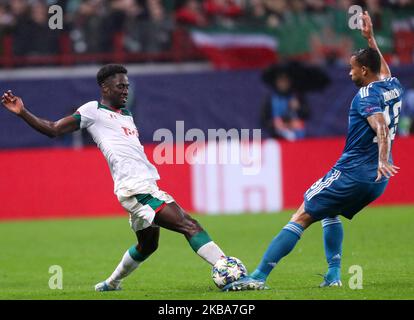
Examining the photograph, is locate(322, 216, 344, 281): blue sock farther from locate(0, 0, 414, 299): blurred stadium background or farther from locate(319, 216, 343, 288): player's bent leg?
locate(0, 0, 414, 299): blurred stadium background

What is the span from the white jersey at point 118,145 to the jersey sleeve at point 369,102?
2110 mm

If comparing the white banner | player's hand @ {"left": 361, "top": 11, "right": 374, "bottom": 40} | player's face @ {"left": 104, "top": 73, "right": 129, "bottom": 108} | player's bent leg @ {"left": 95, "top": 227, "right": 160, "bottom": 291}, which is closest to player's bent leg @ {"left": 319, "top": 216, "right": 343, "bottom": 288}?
player's bent leg @ {"left": 95, "top": 227, "right": 160, "bottom": 291}

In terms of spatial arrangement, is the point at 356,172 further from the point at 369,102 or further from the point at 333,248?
the point at 333,248

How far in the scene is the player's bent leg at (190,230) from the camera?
946 centimetres

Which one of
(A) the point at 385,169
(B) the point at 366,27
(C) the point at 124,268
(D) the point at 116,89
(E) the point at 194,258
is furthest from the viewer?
(E) the point at 194,258

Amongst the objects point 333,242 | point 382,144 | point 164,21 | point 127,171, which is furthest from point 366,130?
point 164,21

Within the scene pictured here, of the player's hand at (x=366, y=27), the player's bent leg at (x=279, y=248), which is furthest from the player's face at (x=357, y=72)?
the player's bent leg at (x=279, y=248)

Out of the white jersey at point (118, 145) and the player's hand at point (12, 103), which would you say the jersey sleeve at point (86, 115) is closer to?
the white jersey at point (118, 145)

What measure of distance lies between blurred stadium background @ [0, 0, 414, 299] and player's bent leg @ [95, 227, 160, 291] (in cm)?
775

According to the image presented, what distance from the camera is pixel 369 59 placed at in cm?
955

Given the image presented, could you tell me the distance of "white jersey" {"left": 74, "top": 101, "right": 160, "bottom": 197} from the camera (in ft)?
31.7

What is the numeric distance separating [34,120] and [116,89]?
96 cm

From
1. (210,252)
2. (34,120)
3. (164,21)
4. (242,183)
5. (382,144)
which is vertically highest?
(164,21)
